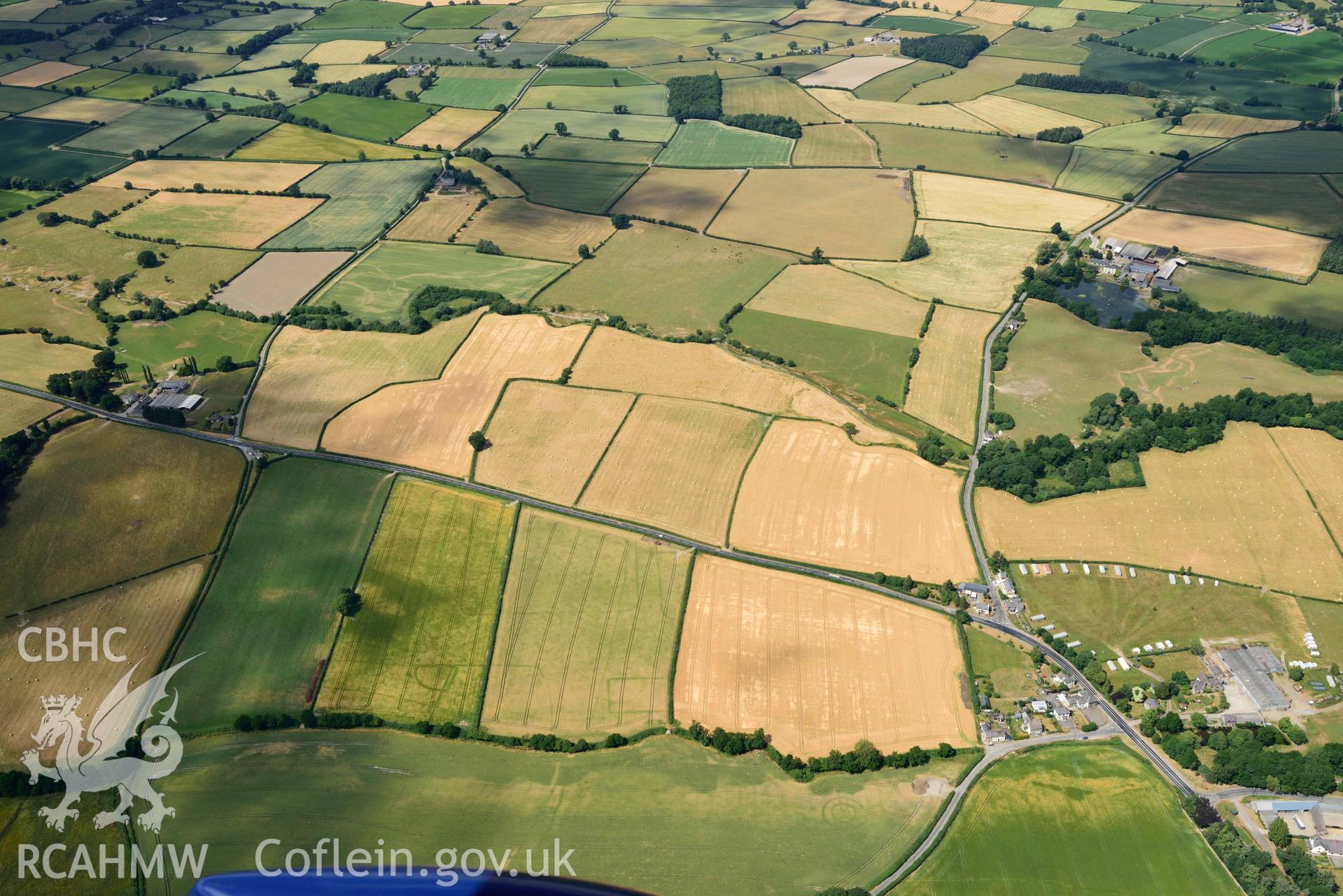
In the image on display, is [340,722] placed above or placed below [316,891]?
below

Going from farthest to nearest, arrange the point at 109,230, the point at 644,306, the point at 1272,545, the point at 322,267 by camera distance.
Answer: the point at 109,230 < the point at 322,267 < the point at 644,306 < the point at 1272,545

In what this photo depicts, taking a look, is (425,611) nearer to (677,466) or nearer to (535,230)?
(677,466)

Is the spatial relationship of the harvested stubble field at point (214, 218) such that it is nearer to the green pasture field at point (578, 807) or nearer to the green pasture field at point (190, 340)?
the green pasture field at point (190, 340)

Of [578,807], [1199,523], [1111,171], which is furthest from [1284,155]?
[578,807]

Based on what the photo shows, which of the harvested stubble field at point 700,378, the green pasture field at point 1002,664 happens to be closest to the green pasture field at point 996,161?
the harvested stubble field at point 700,378

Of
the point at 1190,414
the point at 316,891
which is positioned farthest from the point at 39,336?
the point at 1190,414

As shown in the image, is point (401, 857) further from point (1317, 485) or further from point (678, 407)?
point (1317, 485)
